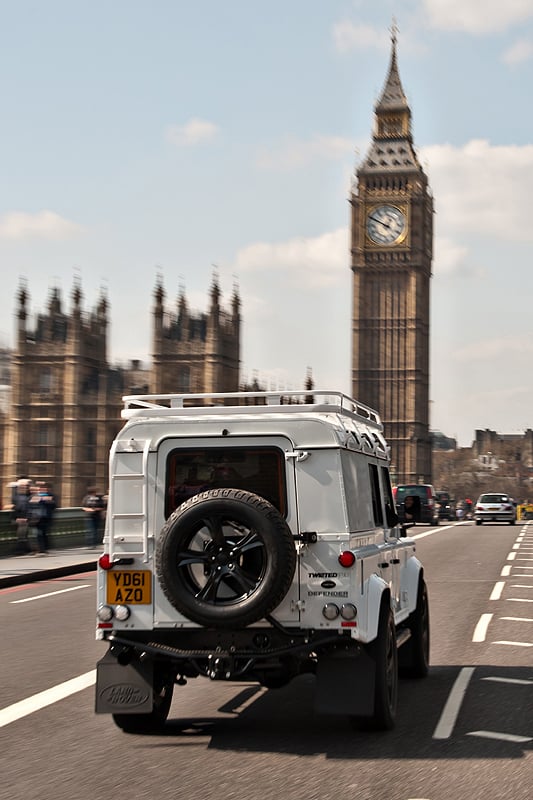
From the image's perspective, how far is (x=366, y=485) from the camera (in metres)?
8.20

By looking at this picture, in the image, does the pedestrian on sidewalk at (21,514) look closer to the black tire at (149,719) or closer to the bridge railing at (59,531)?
the bridge railing at (59,531)

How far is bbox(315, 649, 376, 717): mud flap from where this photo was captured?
7184 millimetres

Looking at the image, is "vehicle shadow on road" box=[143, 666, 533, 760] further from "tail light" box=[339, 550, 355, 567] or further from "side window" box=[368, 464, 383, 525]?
"side window" box=[368, 464, 383, 525]

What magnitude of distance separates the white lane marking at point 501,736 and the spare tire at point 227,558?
5.40ft

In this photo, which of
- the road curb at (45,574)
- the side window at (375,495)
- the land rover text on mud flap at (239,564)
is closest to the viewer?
the land rover text on mud flap at (239,564)

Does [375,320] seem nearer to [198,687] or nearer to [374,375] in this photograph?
[374,375]

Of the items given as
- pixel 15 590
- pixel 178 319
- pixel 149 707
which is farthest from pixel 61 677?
pixel 178 319

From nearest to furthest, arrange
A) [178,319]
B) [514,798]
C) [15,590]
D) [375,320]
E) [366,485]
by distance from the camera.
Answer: [514,798]
[366,485]
[15,590]
[178,319]
[375,320]

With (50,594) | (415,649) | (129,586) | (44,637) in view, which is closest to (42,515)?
(50,594)

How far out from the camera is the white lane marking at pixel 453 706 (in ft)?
25.2

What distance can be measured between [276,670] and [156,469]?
141cm

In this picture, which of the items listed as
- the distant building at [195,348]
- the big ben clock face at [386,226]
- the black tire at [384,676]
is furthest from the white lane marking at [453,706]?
the big ben clock face at [386,226]

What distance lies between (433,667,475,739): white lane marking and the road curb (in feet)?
39.4

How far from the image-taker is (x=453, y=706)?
8570 millimetres
